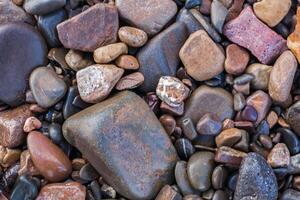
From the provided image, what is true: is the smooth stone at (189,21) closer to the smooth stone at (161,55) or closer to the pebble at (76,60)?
the smooth stone at (161,55)

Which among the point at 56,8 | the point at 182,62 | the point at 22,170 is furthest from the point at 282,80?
the point at 22,170

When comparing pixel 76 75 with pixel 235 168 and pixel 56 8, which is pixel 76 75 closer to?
pixel 56 8

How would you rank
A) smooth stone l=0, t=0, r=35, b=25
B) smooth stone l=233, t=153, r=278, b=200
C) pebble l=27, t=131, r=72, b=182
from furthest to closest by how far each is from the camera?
smooth stone l=0, t=0, r=35, b=25, pebble l=27, t=131, r=72, b=182, smooth stone l=233, t=153, r=278, b=200

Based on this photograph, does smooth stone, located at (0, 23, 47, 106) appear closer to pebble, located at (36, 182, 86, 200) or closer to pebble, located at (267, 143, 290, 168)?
pebble, located at (36, 182, 86, 200)

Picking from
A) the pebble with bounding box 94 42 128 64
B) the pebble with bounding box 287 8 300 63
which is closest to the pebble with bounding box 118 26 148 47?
the pebble with bounding box 94 42 128 64

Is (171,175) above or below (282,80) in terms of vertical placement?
below
